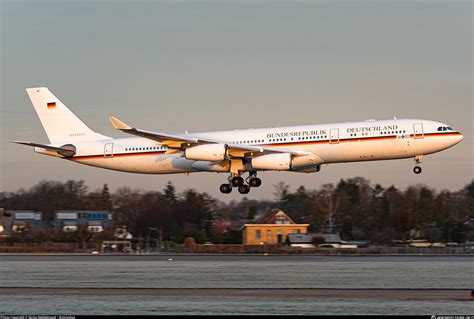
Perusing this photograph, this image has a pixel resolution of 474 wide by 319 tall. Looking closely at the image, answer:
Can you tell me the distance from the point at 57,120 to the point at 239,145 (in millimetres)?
16072

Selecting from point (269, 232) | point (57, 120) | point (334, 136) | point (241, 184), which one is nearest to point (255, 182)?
point (241, 184)

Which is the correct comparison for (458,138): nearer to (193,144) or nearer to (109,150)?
(193,144)

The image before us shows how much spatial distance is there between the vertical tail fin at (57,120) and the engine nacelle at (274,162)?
13.6 m

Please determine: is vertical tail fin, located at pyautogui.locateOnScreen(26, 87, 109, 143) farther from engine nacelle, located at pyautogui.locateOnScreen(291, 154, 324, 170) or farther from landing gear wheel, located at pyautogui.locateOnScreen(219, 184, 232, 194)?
engine nacelle, located at pyautogui.locateOnScreen(291, 154, 324, 170)

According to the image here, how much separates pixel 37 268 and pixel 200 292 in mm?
18188

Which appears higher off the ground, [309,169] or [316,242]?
[309,169]

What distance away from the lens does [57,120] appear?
64.3 metres

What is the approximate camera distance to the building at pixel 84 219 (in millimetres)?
97312

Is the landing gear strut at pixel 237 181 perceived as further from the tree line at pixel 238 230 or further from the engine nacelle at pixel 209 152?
the tree line at pixel 238 230

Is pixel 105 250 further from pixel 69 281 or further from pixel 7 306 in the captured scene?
pixel 7 306

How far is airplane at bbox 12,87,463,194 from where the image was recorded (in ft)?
175

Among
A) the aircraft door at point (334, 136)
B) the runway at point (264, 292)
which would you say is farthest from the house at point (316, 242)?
the runway at point (264, 292)

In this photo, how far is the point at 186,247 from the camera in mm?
76250

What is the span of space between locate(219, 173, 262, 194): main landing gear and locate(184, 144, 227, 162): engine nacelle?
2707mm
